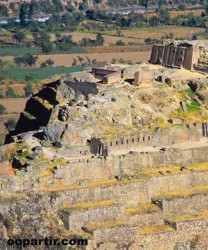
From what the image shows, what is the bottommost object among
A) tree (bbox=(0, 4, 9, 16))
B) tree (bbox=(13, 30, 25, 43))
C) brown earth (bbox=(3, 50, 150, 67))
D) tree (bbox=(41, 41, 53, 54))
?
tree (bbox=(0, 4, 9, 16))

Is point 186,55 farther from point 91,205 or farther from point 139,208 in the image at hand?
point 91,205

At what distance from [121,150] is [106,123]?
6.63 ft

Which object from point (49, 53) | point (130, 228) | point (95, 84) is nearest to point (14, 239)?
point (130, 228)

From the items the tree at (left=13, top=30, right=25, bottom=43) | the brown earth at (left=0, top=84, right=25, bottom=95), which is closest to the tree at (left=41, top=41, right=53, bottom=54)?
the tree at (left=13, top=30, right=25, bottom=43)

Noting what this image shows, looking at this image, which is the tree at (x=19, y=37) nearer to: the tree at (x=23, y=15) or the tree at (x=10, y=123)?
the tree at (x=23, y=15)

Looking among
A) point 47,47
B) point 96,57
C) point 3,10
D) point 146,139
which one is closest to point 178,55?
point 146,139

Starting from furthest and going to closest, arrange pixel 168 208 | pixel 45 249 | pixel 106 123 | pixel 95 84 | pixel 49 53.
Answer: pixel 49 53
pixel 95 84
pixel 106 123
pixel 168 208
pixel 45 249

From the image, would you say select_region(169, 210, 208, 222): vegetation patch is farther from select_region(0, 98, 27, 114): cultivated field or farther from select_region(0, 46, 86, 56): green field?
select_region(0, 46, 86, 56): green field

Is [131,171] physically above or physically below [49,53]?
above

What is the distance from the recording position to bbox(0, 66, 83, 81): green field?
101250 millimetres

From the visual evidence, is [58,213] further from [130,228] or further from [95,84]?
[95,84]

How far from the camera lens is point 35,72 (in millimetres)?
106125

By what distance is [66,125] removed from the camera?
181 feet

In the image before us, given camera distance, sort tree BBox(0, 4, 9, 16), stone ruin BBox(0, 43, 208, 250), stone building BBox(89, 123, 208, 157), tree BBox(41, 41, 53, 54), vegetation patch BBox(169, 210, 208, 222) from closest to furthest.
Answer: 1. stone ruin BBox(0, 43, 208, 250)
2. vegetation patch BBox(169, 210, 208, 222)
3. stone building BBox(89, 123, 208, 157)
4. tree BBox(41, 41, 53, 54)
5. tree BBox(0, 4, 9, 16)
